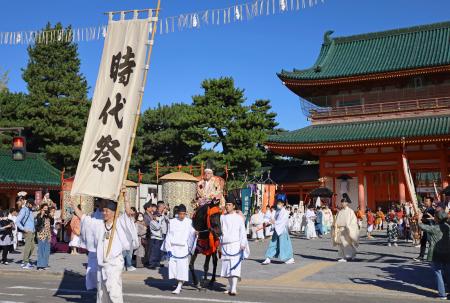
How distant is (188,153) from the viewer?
4353 centimetres

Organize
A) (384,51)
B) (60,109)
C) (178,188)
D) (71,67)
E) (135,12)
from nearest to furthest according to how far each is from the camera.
→ 1. (135,12)
2. (178,188)
3. (384,51)
4. (60,109)
5. (71,67)

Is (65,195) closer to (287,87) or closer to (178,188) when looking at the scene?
(178,188)

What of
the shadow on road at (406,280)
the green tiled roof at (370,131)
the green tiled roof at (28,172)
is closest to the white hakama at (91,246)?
the shadow on road at (406,280)

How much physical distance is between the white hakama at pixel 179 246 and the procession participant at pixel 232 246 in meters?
0.67

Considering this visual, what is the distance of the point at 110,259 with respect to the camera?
6.53 m

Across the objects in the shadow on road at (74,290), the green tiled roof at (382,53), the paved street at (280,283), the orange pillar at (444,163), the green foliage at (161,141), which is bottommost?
the shadow on road at (74,290)

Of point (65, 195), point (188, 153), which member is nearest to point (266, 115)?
point (188, 153)

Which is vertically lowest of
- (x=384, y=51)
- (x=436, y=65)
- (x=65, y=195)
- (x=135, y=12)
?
(x=65, y=195)

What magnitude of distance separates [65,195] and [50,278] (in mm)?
10624

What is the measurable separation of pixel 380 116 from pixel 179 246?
2218 centimetres

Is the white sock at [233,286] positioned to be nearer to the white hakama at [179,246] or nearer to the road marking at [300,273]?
the white hakama at [179,246]

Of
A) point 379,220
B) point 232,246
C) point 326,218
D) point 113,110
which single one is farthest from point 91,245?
point 379,220

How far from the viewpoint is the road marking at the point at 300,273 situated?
10.2 m

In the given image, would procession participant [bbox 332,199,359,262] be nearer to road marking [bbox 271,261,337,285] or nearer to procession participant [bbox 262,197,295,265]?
road marking [bbox 271,261,337,285]
